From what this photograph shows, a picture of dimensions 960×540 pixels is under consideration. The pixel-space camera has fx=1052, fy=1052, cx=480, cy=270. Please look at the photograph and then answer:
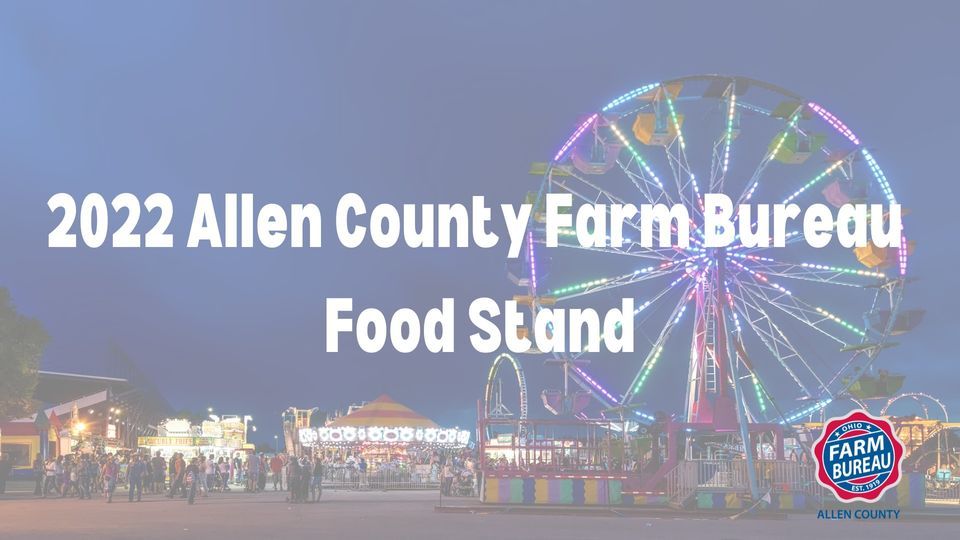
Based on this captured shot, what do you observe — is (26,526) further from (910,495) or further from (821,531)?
(910,495)

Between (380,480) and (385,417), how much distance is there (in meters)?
8.74

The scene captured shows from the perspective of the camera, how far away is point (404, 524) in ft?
63.8

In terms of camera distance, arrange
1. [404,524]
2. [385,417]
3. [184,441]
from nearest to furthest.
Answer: [404,524] < [385,417] < [184,441]

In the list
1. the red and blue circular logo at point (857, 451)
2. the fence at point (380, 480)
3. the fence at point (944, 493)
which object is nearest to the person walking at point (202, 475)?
the fence at point (380, 480)

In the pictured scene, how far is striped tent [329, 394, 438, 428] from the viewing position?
164ft

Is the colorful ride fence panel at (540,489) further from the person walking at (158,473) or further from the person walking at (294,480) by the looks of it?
the person walking at (158,473)

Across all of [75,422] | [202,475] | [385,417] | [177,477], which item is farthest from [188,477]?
[75,422]

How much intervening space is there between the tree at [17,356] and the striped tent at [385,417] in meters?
14.3

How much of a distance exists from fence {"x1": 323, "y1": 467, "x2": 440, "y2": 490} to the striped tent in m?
6.19

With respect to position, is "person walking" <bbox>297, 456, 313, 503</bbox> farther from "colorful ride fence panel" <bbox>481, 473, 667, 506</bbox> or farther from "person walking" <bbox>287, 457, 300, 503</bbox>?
"colorful ride fence panel" <bbox>481, 473, 667, 506</bbox>

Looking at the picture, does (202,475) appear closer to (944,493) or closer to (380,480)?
(380,480)

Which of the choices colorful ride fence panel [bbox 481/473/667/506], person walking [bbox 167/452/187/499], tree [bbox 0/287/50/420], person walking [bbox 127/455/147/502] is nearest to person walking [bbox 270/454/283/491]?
person walking [bbox 167/452/187/499]

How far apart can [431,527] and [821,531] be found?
23.1ft

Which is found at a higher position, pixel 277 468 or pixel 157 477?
pixel 277 468
